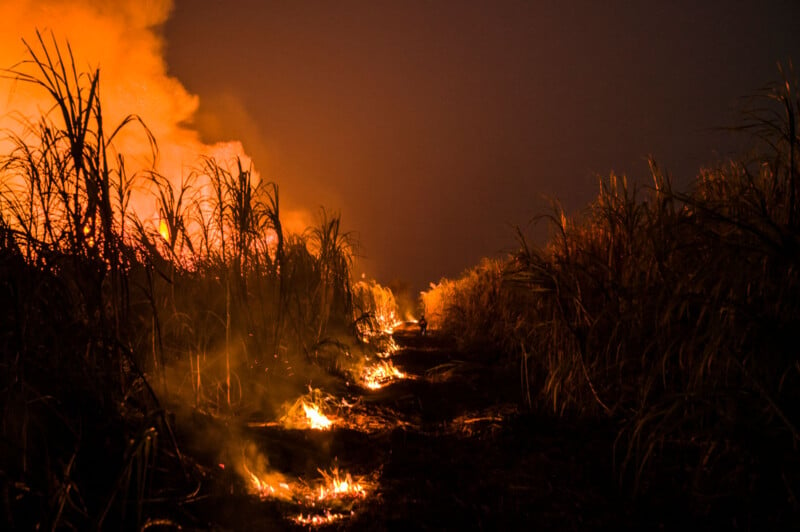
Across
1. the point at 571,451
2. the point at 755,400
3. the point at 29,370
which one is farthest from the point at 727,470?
the point at 29,370

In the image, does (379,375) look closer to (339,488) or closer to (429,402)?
(429,402)

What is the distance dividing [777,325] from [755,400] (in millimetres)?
318

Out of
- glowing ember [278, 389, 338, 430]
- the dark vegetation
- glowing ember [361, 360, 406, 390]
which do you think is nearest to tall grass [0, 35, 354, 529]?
the dark vegetation

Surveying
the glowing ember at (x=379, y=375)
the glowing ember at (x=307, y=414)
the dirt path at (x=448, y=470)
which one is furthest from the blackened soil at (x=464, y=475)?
the glowing ember at (x=379, y=375)

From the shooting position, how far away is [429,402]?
4.16 meters

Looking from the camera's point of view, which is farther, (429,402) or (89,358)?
(429,402)

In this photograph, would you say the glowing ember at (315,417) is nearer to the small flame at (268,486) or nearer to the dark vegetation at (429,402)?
the dark vegetation at (429,402)

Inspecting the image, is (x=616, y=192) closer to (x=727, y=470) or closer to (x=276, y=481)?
(x=727, y=470)

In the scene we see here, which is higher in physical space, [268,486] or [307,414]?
[307,414]

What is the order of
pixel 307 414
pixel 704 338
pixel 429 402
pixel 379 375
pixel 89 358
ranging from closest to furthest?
1. pixel 704 338
2. pixel 89 358
3. pixel 307 414
4. pixel 429 402
5. pixel 379 375

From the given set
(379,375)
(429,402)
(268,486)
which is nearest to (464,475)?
(268,486)

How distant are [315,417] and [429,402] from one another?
4.17 ft

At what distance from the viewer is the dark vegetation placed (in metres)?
1.65

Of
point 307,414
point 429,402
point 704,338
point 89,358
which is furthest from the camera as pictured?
point 429,402
